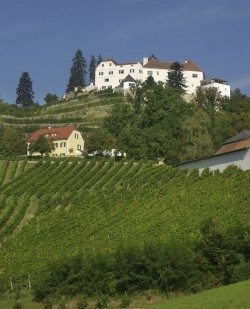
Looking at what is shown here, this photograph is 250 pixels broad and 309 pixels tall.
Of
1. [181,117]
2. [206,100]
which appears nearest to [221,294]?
[181,117]

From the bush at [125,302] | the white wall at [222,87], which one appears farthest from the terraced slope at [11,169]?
the white wall at [222,87]

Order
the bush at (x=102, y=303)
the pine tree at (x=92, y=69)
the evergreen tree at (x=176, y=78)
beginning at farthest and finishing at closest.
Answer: the pine tree at (x=92, y=69) < the evergreen tree at (x=176, y=78) < the bush at (x=102, y=303)

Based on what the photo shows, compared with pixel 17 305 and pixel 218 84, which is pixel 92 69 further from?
pixel 17 305

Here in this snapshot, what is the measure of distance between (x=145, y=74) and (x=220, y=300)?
339 ft

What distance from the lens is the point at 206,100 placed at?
94125 millimetres

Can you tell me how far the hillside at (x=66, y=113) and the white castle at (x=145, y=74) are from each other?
23.1 feet

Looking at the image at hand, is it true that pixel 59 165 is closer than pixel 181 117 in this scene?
Yes

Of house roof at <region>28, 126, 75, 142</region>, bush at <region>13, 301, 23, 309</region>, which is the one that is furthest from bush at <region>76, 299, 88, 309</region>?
house roof at <region>28, 126, 75, 142</region>

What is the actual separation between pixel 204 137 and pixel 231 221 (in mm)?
32959

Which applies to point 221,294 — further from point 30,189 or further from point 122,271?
point 30,189

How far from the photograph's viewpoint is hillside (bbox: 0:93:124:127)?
101 metres

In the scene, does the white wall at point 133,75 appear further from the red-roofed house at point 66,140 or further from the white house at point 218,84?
the red-roofed house at point 66,140

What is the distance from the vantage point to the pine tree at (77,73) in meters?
136

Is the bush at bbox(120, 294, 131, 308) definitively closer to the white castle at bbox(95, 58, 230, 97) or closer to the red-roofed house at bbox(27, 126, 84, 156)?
the red-roofed house at bbox(27, 126, 84, 156)
